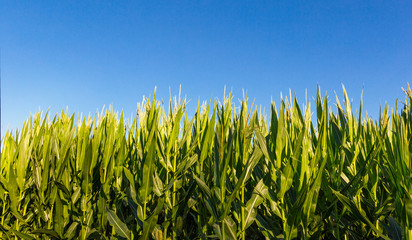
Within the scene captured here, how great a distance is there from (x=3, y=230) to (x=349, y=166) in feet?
8.67

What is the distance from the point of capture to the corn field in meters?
1.56

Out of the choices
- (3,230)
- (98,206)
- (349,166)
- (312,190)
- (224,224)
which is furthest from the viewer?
(3,230)

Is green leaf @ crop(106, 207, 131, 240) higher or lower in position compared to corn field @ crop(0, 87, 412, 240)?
Result: lower

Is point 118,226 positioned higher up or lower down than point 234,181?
lower down

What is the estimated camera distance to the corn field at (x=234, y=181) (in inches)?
61.4

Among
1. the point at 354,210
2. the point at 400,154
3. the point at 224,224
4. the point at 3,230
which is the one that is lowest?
the point at 3,230

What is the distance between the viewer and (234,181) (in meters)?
1.74

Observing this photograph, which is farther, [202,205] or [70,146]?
[70,146]

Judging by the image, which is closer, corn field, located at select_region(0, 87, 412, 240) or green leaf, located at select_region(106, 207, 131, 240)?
corn field, located at select_region(0, 87, 412, 240)

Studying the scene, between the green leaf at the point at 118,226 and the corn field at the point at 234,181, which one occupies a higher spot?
the corn field at the point at 234,181

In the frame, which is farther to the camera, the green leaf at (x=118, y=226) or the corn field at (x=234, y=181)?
the green leaf at (x=118, y=226)

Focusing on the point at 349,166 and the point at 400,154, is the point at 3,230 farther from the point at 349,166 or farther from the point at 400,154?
the point at 400,154

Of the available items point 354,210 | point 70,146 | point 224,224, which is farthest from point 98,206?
point 354,210

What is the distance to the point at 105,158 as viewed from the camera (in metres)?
2.15
